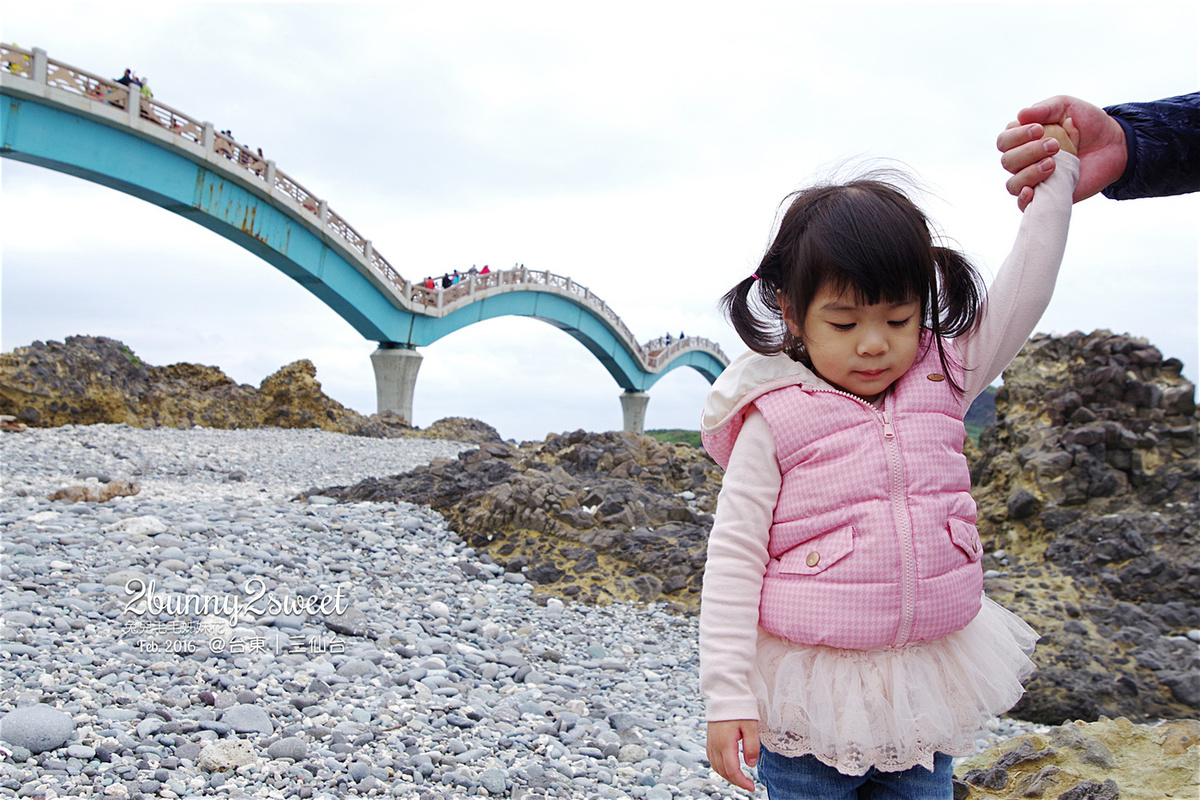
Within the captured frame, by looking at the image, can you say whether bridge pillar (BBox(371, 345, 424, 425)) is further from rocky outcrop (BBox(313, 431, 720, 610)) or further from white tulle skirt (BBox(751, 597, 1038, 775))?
white tulle skirt (BBox(751, 597, 1038, 775))

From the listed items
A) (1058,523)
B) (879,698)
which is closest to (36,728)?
(879,698)

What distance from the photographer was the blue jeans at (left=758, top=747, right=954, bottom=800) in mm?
1598

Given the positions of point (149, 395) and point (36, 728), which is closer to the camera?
point (36, 728)

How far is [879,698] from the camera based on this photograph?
4.95 ft

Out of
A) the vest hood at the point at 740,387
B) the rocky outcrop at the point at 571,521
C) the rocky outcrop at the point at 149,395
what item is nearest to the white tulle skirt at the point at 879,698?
the vest hood at the point at 740,387

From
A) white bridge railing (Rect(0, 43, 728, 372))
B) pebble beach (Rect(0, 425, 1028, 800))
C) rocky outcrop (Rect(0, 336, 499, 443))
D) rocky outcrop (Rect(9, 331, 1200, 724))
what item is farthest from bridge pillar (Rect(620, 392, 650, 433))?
pebble beach (Rect(0, 425, 1028, 800))

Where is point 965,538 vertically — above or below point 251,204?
below

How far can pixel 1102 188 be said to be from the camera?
200 centimetres

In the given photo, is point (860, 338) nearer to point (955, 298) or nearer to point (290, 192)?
point (955, 298)

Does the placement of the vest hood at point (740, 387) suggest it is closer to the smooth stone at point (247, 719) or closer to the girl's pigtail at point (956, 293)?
the girl's pigtail at point (956, 293)

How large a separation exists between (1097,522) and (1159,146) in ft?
16.3

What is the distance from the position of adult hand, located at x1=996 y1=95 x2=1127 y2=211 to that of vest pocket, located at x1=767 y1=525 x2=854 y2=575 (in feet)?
3.11

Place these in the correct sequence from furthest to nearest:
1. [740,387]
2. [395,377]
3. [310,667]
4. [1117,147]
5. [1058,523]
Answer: [395,377] → [1058,523] → [310,667] → [1117,147] → [740,387]

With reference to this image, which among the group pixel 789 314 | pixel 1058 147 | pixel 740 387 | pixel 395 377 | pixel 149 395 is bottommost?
pixel 740 387
